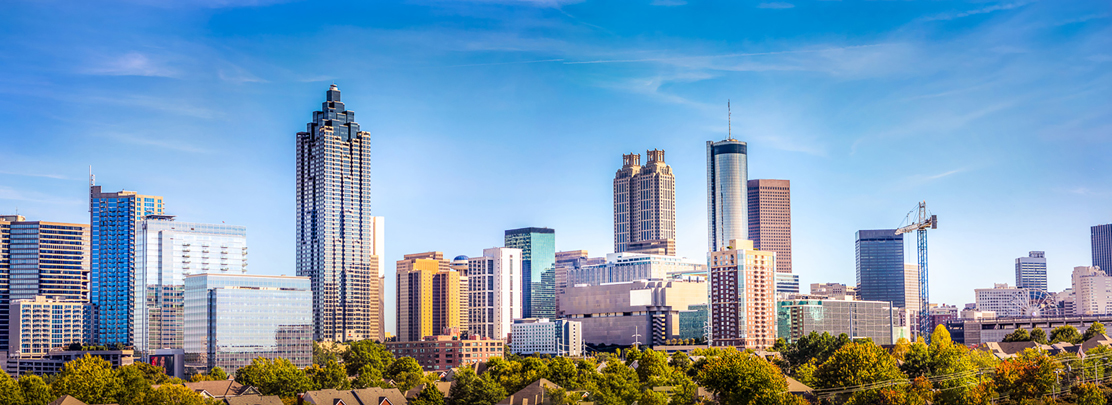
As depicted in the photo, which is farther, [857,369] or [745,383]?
[857,369]

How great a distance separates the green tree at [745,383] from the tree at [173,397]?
55.8m

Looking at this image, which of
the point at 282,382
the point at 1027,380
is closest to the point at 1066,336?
the point at 1027,380

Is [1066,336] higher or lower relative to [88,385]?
higher

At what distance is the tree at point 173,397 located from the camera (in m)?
125

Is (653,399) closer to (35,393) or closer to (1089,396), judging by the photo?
(1089,396)

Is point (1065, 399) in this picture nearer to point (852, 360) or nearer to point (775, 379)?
point (852, 360)

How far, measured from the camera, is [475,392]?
127 metres

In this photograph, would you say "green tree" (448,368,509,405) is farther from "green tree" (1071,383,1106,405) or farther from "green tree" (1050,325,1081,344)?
"green tree" (1050,325,1081,344)

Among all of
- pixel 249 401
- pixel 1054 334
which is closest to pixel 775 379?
pixel 249 401

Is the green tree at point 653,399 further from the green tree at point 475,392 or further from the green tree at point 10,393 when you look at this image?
the green tree at point 10,393

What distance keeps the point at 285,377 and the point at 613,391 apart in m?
45.5

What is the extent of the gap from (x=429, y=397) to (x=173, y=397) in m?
29.1

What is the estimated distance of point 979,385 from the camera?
11319cm

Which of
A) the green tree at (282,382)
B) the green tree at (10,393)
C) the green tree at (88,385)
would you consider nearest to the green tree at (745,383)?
the green tree at (282,382)
